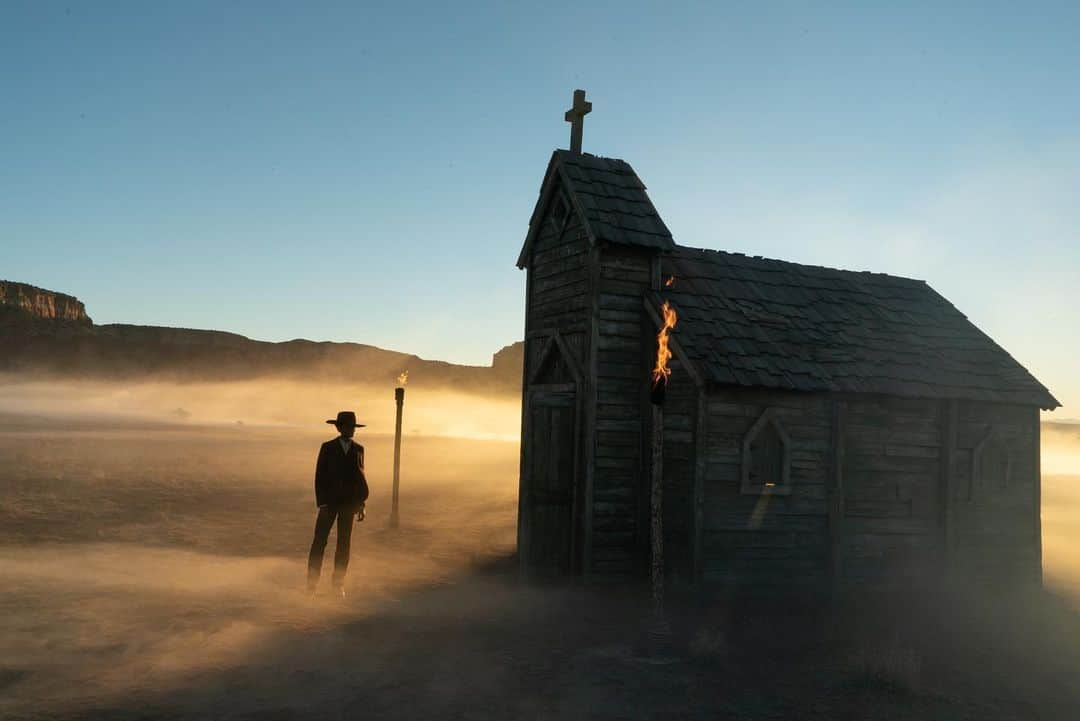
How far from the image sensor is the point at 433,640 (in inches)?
415

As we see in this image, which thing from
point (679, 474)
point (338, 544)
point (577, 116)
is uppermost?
point (577, 116)

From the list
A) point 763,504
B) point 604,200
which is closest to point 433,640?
point 763,504

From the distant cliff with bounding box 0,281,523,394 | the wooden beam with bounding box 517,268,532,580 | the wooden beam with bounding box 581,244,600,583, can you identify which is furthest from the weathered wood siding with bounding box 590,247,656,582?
the distant cliff with bounding box 0,281,523,394

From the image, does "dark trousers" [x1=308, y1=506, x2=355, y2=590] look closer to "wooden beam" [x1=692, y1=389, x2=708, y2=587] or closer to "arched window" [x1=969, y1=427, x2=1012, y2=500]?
"wooden beam" [x1=692, y1=389, x2=708, y2=587]

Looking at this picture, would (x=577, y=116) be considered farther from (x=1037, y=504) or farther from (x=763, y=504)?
(x=1037, y=504)

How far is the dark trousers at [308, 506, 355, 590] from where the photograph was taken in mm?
12516

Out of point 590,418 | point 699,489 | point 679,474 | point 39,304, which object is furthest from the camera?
point 39,304

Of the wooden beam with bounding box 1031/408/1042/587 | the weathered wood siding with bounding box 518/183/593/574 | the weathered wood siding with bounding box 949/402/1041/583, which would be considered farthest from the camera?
the wooden beam with bounding box 1031/408/1042/587

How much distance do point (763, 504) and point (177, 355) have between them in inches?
4639

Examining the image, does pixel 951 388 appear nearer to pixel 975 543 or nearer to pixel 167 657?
pixel 975 543

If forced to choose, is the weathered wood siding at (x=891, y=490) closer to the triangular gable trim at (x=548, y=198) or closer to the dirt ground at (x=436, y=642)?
the dirt ground at (x=436, y=642)

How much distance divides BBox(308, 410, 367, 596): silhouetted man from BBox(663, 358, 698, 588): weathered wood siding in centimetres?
489

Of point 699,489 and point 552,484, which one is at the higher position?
point 699,489

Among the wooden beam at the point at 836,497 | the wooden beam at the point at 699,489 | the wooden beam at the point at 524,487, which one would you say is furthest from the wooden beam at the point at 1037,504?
the wooden beam at the point at 524,487
